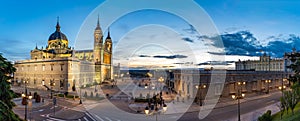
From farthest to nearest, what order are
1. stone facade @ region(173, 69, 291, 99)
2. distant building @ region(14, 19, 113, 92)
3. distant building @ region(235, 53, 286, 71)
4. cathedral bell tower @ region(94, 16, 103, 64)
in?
distant building @ region(235, 53, 286, 71), cathedral bell tower @ region(94, 16, 103, 64), distant building @ region(14, 19, 113, 92), stone facade @ region(173, 69, 291, 99)

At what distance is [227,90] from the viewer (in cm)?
3891

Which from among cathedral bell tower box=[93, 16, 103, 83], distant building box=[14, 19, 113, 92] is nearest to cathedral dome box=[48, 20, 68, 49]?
distant building box=[14, 19, 113, 92]

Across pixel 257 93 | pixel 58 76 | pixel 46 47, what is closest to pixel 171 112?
pixel 257 93

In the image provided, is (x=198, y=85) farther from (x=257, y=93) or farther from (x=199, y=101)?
(x=257, y=93)

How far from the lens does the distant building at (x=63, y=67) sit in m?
64.2

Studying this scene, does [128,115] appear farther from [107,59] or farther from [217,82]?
[107,59]

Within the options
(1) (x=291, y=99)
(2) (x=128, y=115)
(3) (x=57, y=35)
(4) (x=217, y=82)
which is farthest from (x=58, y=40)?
(1) (x=291, y=99)

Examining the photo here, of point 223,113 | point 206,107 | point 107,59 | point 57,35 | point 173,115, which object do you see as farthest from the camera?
point 107,59

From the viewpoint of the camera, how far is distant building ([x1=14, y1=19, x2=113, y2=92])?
6419cm

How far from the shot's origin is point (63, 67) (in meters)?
64.1

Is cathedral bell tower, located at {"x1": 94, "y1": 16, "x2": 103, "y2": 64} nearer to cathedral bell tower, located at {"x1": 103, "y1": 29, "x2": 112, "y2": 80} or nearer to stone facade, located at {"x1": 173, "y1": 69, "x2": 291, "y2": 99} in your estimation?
cathedral bell tower, located at {"x1": 103, "y1": 29, "x2": 112, "y2": 80}

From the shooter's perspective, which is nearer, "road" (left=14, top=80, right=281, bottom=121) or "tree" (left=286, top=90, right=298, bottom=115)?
"tree" (left=286, top=90, right=298, bottom=115)

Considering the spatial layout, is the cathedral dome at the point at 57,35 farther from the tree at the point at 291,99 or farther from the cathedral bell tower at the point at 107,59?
the tree at the point at 291,99

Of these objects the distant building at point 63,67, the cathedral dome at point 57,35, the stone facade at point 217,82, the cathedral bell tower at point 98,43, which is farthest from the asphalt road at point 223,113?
the cathedral dome at point 57,35
